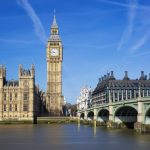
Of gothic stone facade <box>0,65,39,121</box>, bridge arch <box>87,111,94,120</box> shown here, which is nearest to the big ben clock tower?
gothic stone facade <box>0,65,39,121</box>

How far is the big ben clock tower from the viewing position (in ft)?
528

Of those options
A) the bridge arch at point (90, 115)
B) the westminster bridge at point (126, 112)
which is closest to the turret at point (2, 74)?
the westminster bridge at point (126, 112)

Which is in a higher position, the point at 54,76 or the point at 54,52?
the point at 54,52

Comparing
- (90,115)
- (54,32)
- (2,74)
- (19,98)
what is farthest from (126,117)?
(54,32)

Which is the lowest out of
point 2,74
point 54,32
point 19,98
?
point 19,98

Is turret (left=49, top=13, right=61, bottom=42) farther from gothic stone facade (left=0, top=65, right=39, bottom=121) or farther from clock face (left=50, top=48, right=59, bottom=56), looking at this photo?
gothic stone facade (left=0, top=65, right=39, bottom=121)

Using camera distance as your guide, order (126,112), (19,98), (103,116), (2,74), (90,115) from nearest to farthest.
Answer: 1. (126,112)
2. (103,116)
3. (19,98)
4. (90,115)
5. (2,74)

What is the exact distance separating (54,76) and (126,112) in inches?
2797

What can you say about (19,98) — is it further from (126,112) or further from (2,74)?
(126,112)

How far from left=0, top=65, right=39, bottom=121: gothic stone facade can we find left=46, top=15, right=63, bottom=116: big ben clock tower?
849 inches

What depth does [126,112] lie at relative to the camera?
95625 millimetres

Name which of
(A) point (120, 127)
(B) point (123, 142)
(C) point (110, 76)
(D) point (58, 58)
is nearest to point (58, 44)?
(D) point (58, 58)

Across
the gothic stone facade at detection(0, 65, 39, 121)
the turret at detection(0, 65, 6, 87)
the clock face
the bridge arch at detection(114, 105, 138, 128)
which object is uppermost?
the clock face

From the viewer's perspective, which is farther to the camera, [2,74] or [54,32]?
[54,32]
